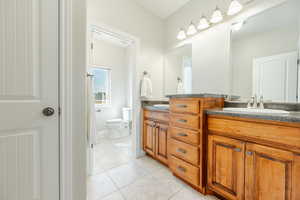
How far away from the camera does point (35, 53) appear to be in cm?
93

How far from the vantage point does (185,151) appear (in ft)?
5.02

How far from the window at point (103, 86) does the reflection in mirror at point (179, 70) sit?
1.88 m

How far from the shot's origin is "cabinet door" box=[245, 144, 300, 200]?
89cm

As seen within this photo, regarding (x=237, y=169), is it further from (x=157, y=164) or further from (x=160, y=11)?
(x=160, y=11)

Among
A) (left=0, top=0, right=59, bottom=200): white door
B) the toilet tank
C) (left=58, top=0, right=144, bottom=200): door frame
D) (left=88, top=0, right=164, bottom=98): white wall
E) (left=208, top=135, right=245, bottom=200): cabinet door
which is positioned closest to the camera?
(left=0, top=0, right=59, bottom=200): white door

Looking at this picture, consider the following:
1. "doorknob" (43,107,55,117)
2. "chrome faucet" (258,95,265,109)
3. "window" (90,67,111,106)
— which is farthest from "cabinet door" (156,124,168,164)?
"window" (90,67,111,106)

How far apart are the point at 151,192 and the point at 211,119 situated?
1.01 metres

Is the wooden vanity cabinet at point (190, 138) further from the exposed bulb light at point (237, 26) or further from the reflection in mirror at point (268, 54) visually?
the exposed bulb light at point (237, 26)

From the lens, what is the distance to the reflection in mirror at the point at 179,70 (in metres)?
2.32

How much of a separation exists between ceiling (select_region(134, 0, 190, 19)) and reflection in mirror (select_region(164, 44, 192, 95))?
2.36ft

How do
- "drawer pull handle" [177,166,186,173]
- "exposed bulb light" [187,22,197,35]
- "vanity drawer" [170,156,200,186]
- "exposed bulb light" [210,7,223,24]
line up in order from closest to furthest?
"vanity drawer" [170,156,200,186], "drawer pull handle" [177,166,186,173], "exposed bulb light" [210,7,223,24], "exposed bulb light" [187,22,197,35]

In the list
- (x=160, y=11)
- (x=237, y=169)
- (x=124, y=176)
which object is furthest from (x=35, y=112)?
(x=160, y=11)

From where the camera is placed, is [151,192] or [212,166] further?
[151,192]

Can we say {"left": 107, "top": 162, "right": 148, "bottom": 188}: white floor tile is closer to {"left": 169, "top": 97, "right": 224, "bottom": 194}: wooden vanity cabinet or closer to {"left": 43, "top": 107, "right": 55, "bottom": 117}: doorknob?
{"left": 169, "top": 97, "right": 224, "bottom": 194}: wooden vanity cabinet
